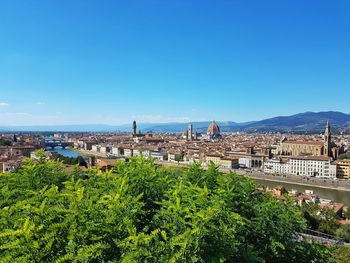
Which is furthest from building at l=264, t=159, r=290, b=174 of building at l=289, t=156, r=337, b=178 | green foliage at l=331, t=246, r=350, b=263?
green foliage at l=331, t=246, r=350, b=263

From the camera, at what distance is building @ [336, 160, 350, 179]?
38625mm

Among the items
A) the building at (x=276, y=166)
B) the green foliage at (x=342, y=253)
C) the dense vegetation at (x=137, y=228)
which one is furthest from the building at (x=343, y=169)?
the dense vegetation at (x=137, y=228)

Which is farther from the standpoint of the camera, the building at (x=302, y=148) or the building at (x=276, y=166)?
the building at (x=302, y=148)

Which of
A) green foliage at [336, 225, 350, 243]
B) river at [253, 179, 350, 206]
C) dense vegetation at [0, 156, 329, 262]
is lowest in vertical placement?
river at [253, 179, 350, 206]

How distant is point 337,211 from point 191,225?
758 inches

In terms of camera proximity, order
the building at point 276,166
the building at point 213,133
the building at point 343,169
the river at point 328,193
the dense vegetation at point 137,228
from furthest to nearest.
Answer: the building at point 213,133, the building at point 276,166, the building at point 343,169, the river at point 328,193, the dense vegetation at point 137,228

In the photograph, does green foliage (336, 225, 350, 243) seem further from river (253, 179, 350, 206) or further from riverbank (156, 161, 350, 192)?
riverbank (156, 161, 350, 192)

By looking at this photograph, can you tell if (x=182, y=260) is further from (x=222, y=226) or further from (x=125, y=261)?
(x=222, y=226)

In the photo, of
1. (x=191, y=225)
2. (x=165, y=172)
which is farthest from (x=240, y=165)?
(x=191, y=225)

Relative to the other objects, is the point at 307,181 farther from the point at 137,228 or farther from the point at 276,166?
the point at 137,228

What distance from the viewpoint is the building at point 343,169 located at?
3862cm

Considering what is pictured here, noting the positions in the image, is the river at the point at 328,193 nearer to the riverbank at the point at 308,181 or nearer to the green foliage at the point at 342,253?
the riverbank at the point at 308,181

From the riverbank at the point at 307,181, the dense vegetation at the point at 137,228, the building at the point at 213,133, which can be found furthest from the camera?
the building at the point at 213,133

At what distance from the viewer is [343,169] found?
39.2 m
